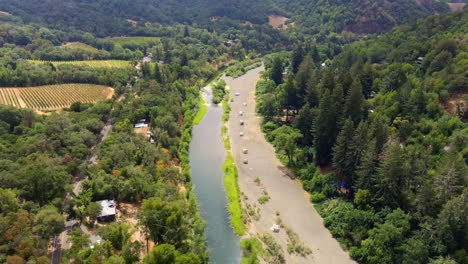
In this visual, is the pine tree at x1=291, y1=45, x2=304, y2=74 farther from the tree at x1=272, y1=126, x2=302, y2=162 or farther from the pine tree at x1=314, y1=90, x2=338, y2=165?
the pine tree at x1=314, y1=90, x2=338, y2=165

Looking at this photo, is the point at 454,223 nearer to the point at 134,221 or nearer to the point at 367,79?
the point at 134,221

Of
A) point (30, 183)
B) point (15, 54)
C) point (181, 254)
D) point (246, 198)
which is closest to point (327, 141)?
point (246, 198)

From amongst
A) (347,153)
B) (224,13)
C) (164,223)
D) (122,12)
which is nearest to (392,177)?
(347,153)

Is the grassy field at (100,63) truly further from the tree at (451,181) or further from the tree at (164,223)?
the tree at (451,181)

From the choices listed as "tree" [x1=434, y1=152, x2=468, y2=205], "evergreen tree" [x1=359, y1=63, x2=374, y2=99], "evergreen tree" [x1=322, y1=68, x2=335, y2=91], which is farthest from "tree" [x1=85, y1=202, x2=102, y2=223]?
"evergreen tree" [x1=359, y1=63, x2=374, y2=99]

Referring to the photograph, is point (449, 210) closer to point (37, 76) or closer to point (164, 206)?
point (164, 206)

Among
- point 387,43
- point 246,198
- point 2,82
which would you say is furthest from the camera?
point 387,43

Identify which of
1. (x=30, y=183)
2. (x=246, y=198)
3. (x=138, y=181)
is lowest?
(x=246, y=198)
